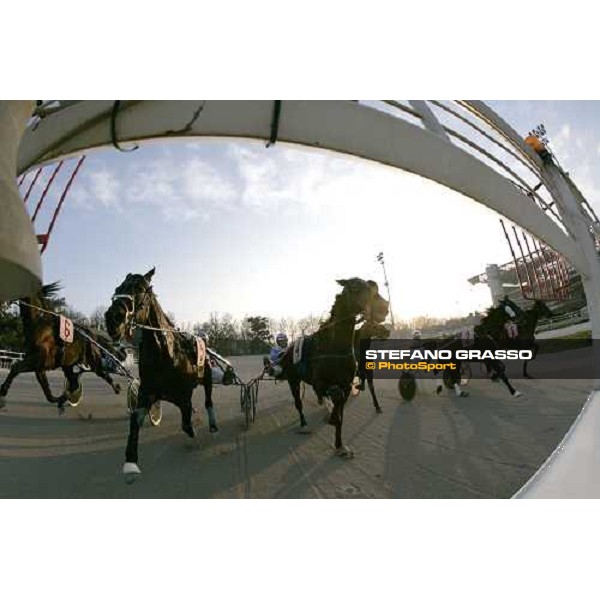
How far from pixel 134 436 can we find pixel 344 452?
794mm

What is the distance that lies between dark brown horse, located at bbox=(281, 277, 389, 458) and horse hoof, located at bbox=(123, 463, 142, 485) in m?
0.62

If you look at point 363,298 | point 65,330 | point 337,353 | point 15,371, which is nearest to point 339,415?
point 337,353

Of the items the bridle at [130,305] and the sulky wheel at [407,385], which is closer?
the bridle at [130,305]

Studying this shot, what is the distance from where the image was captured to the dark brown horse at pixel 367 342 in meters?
1.47

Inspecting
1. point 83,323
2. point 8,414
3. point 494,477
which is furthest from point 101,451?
point 494,477

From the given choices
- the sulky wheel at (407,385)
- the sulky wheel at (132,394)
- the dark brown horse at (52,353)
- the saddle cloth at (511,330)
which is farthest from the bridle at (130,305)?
the saddle cloth at (511,330)

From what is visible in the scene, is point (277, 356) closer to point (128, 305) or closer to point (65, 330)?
point (128, 305)

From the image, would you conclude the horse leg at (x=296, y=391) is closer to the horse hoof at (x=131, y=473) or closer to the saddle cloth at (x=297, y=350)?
the saddle cloth at (x=297, y=350)

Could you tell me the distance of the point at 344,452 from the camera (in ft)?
4.58

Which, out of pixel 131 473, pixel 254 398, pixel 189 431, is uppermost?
pixel 254 398

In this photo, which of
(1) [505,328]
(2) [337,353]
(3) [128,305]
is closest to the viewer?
(3) [128,305]

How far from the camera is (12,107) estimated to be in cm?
106

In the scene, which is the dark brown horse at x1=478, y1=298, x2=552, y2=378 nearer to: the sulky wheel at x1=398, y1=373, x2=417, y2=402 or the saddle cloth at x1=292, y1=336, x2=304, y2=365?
the sulky wheel at x1=398, y1=373, x2=417, y2=402

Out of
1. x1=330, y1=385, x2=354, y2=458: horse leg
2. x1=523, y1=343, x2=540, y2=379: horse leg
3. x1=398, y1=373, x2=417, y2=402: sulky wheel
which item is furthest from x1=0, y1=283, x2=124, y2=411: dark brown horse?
x1=523, y1=343, x2=540, y2=379: horse leg
